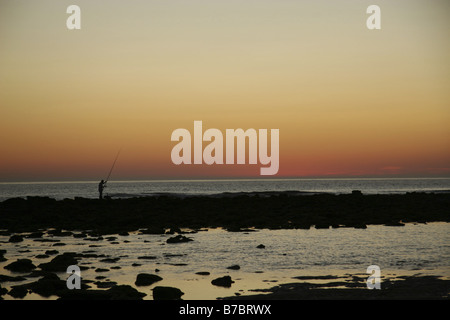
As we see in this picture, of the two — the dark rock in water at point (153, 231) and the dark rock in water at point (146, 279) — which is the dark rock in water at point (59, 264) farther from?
the dark rock in water at point (153, 231)

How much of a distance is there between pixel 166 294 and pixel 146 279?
7.33ft

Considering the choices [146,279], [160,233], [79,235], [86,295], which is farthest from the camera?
[160,233]

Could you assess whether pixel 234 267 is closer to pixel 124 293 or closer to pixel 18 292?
pixel 124 293

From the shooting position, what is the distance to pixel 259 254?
65.4ft

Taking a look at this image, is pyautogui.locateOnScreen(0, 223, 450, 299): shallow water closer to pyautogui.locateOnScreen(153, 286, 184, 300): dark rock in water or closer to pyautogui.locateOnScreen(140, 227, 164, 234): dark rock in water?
pyautogui.locateOnScreen(153, 286, 184, 300): dark rock in water

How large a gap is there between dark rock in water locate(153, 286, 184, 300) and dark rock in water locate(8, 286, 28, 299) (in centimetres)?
360

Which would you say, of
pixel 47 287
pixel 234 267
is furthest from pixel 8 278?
pixel 234 267

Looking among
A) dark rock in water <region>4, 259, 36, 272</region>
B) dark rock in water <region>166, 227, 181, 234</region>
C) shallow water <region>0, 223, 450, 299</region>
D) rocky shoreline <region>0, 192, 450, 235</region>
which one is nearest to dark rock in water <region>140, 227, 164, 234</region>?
rocky shoreline <region>0, 192, 450, 235</region>

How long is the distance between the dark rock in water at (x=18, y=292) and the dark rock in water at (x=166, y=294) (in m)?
3.60

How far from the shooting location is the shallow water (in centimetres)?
1534

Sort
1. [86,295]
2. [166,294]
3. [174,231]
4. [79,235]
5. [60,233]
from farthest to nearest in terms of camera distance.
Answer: [174,231], [60,233], [79,235], [166,294], [86,295]

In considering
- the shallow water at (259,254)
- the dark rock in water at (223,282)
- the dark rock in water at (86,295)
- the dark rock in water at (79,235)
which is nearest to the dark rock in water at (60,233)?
the shallow water at (259,254)
